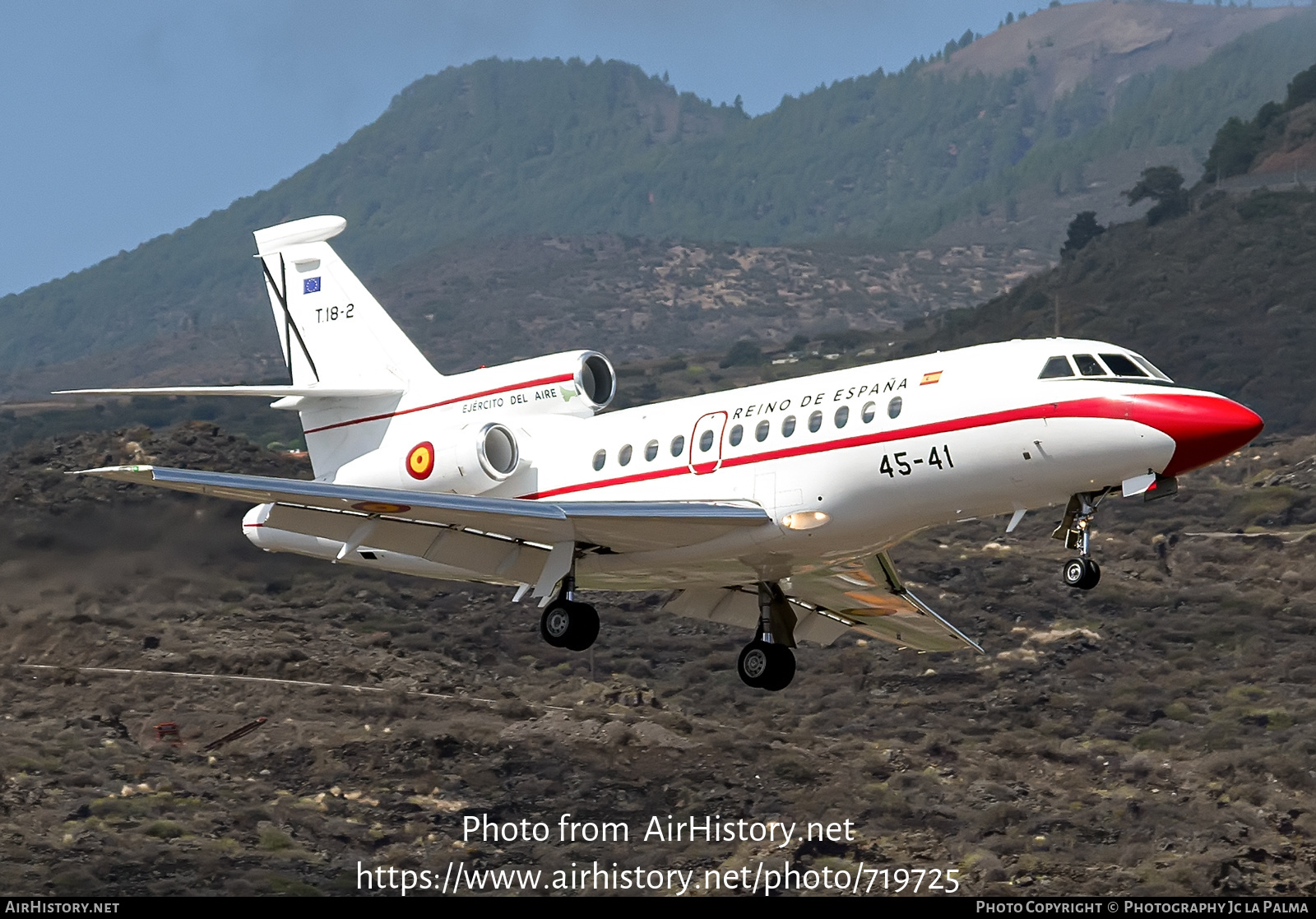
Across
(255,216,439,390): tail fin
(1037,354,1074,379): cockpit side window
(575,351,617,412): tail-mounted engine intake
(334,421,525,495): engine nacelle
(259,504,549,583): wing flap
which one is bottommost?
(259,504,549,583): wing flap

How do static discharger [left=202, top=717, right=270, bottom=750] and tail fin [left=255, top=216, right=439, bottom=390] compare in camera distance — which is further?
static discharger [left=202, top=717, right=270, bottom=750]

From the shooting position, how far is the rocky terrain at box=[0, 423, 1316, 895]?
50625 millimetres

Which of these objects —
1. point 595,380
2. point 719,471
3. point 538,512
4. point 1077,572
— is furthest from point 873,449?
point 595,380

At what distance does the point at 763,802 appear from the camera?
5509cm

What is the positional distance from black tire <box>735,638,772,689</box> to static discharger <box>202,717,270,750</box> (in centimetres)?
3794

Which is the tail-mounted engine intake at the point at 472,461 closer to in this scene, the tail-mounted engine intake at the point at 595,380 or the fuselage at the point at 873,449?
the fuselage at the point at 873,449

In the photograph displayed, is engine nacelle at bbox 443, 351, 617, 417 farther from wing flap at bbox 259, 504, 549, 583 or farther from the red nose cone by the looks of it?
the red nose cone

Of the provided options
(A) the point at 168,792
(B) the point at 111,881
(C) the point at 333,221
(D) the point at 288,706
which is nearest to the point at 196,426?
(D) the point at 288,706

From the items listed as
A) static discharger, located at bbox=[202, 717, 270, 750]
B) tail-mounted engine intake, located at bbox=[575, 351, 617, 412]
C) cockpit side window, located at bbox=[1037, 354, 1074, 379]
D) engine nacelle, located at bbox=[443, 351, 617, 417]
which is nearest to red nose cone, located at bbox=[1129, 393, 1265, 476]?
cockpit side window, located at bbox=[1037, 354, 1074, 379]

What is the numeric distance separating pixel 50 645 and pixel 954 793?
29.0 meters

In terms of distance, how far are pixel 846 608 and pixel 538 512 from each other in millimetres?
7049

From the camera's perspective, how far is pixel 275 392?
2689cm
